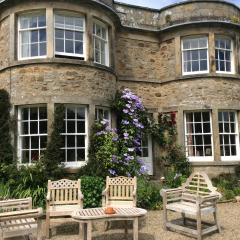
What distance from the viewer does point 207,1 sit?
14414mm

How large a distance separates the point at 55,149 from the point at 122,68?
4861 mm

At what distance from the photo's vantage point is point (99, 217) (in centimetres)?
643

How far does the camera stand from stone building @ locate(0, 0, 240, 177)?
36.7 feet

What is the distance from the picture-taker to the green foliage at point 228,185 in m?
11.8

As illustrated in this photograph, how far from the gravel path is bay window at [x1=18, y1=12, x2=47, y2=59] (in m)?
5.59

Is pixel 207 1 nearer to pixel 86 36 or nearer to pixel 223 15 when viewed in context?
pixel 223 15

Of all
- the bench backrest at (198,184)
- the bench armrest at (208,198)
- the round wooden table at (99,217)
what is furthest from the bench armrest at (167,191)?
the round wooden table at (99,217)

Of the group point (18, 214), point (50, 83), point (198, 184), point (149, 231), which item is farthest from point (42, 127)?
point (18, 214)

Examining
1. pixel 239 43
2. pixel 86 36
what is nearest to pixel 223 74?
pixel 239 43

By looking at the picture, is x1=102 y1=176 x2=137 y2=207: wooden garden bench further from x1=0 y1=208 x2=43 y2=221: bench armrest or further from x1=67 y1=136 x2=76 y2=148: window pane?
x1=67 y1=136 x2=76 y2=148: window pane

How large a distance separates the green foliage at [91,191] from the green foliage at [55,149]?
0.93 metres

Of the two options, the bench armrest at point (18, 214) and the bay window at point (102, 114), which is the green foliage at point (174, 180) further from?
the bench armrest at point (18, 214)

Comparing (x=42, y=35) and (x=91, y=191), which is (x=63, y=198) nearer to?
Result: (x=91, y=191)

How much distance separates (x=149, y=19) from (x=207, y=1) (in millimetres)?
2432
